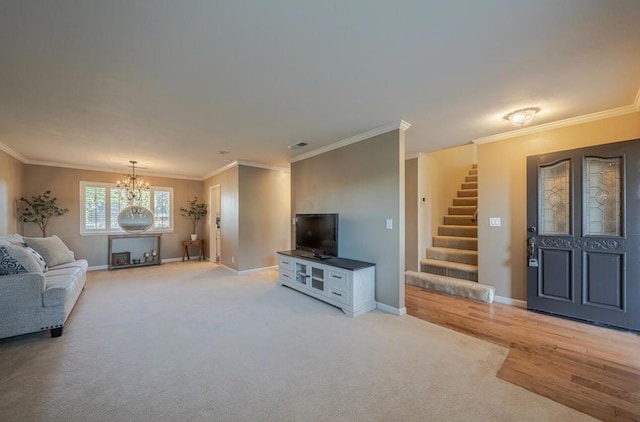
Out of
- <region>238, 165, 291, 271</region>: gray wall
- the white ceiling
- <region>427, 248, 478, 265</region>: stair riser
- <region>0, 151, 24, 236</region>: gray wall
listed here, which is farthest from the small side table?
<region>427, 248, 478, 265</region>: stair riser

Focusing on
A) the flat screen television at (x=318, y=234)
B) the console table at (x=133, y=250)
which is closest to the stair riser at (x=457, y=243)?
the flat screen television at (x=318, y=234)

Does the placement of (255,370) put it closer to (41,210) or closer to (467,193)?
(467,193)

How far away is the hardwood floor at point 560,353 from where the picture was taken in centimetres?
182

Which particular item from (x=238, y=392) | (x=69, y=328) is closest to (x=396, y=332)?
(x=238, y=392)

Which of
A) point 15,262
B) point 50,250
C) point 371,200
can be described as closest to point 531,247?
point 371,200

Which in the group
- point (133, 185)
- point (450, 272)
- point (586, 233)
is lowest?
point (450, 272)

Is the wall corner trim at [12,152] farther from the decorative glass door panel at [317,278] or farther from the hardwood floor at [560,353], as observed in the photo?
the hardwood floor at [560,353]

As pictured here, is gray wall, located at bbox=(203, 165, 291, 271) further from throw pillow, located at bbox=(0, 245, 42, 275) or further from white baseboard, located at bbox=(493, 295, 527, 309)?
white baseboard, located at bbox=(493, 295, 527, 309)

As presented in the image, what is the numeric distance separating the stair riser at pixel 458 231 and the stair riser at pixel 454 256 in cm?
51

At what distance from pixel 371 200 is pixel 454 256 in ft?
7.30

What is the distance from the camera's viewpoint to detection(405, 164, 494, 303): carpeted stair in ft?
13.1

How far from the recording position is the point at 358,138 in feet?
12.6

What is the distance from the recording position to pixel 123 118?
123 inches

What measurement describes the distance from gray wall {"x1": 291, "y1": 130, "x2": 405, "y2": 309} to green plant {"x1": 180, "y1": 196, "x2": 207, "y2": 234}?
14.8 ft
